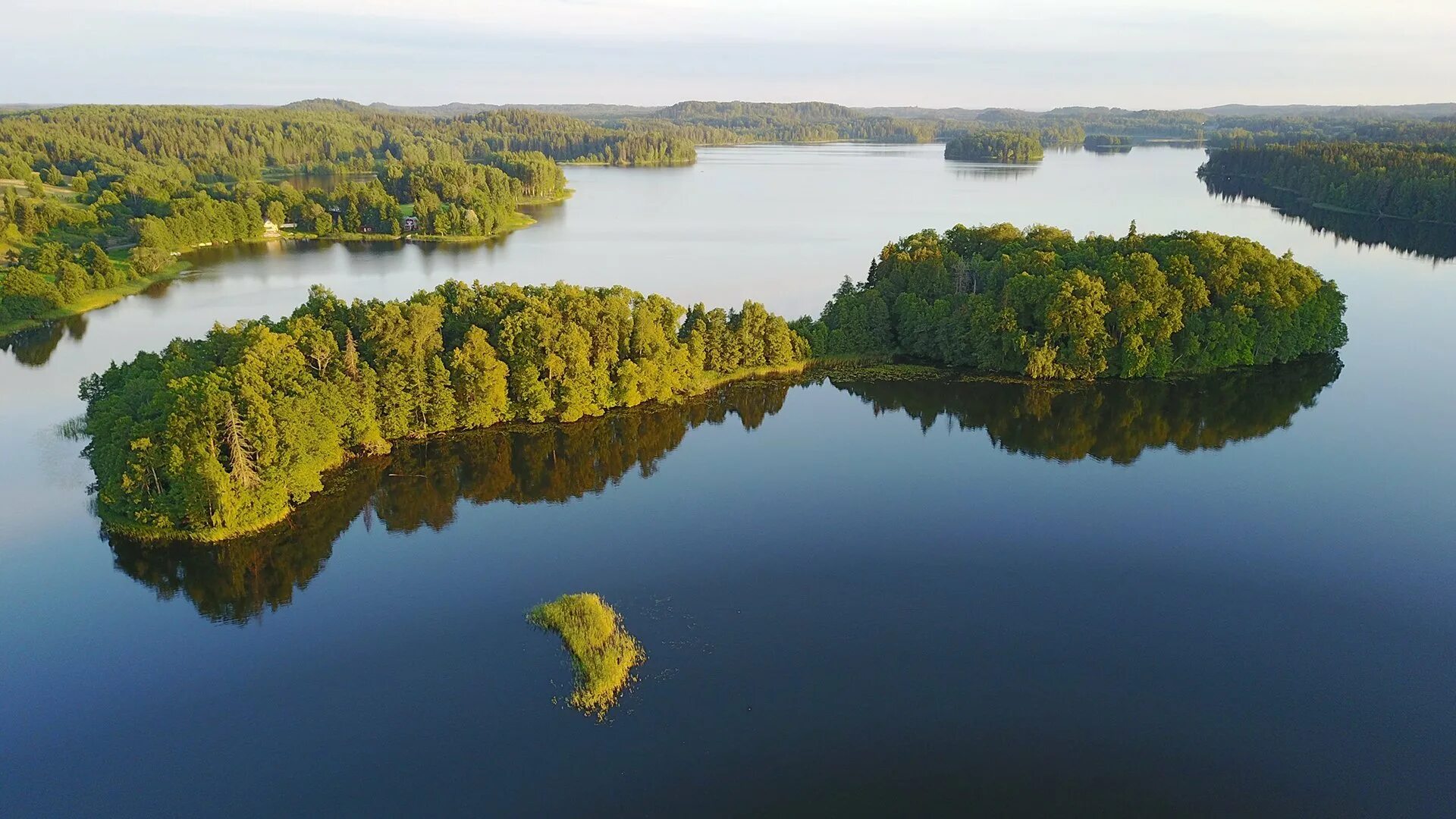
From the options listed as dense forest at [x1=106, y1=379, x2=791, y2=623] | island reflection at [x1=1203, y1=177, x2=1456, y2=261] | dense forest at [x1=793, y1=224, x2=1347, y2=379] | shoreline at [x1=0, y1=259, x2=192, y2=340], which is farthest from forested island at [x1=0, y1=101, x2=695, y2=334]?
island reflection at [x1=1203, y1=177, x2=1456, y2=261]

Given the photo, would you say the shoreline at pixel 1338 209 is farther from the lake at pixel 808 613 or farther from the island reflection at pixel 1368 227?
the lake at pixel 808 613

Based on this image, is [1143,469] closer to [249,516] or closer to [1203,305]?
[1203,305]

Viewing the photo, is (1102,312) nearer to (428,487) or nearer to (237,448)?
(428,487)

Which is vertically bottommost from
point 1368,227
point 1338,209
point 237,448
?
point 237,448

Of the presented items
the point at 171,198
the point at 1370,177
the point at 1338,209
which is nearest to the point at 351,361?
the point at 171,198

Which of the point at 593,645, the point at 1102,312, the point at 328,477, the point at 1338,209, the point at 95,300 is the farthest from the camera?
the point at 1338,209

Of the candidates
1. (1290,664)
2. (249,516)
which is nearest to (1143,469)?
(1290,664)

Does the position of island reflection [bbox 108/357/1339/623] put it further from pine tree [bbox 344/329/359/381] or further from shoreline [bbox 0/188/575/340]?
shoreline [bbox 0/188/575/340]
